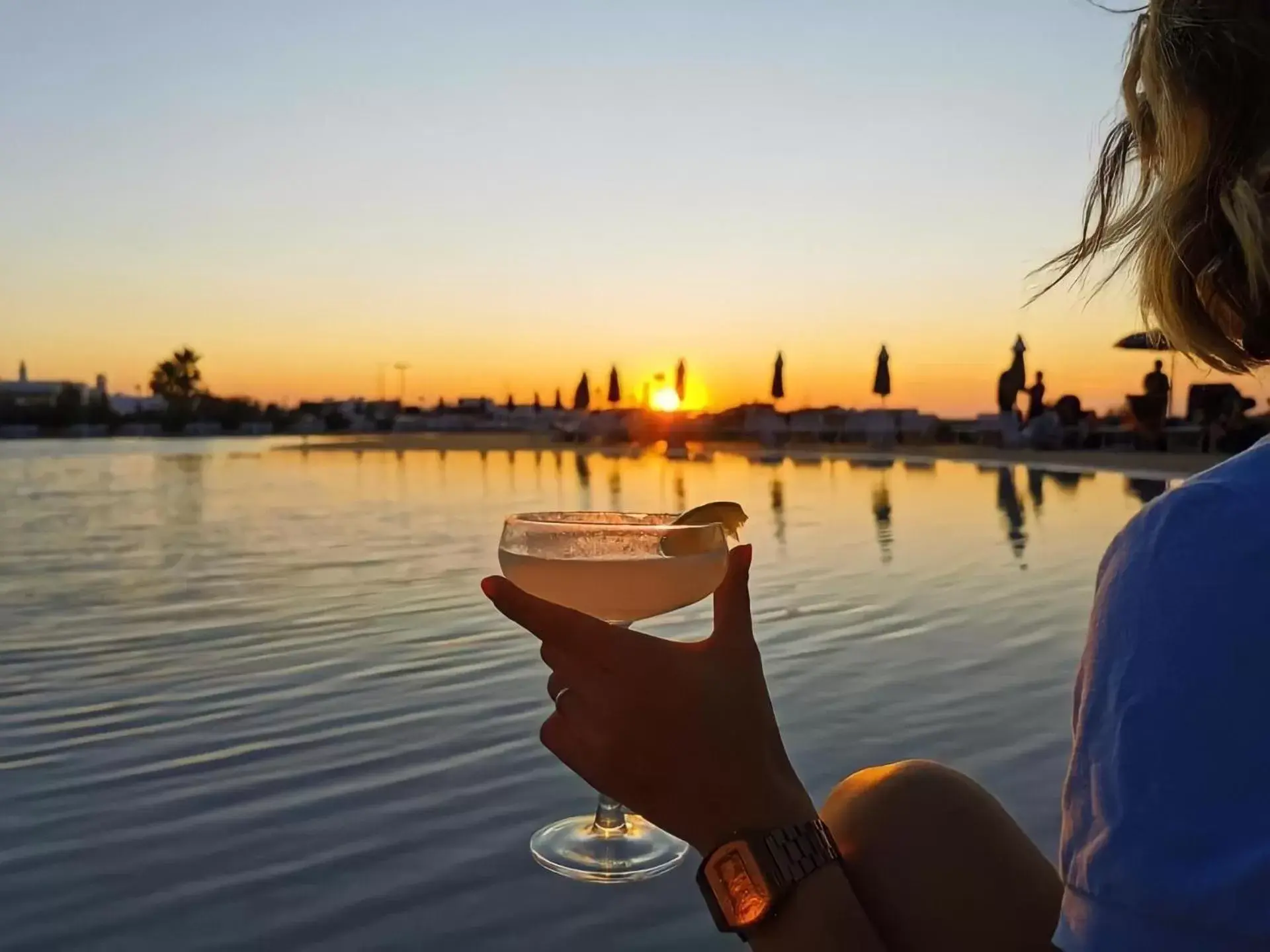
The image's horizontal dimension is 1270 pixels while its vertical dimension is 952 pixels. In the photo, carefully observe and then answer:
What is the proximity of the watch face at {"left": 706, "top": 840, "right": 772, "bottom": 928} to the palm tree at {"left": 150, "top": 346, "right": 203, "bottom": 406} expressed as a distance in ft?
232

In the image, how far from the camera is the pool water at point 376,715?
203 centimetres

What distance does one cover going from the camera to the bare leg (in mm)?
985

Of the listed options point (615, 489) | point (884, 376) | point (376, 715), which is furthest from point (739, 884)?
point (884, 376)

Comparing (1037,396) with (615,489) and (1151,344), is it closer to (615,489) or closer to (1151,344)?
(615,489)

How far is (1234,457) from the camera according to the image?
24.0 inches

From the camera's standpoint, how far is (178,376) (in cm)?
6750

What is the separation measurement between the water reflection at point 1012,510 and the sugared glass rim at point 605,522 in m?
5.32

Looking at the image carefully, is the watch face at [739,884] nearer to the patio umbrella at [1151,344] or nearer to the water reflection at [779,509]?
the patio umbrella at [1151,344]

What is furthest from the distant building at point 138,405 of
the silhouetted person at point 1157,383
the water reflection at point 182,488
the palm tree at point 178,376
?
the silhouetted person at point 1157,383

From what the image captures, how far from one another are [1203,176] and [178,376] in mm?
72575

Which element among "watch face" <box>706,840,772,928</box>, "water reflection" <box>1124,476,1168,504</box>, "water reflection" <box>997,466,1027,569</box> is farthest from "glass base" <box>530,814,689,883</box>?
"water reflection" <box>1124,476,1168,504</box>

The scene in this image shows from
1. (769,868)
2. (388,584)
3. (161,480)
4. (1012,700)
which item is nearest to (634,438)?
(161,480)

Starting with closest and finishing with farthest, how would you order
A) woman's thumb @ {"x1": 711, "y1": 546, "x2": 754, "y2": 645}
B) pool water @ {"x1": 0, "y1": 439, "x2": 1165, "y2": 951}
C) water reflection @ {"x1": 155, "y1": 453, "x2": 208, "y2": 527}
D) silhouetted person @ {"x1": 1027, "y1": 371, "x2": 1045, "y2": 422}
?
woman's thumb @ {"x1": 711, "y1": 546, "x2": 754, "y2": 645} → pool water @ {"x1": 0, "y1": 439, "x2": 1165, "y2": 951} → water reflection @ {"x1": 155, "y1": 453, "x2": 208, "y2": 527} → silhouetted person @ {"x1": 1027, "y1": 371, "x2": 1045, "y2": 422}

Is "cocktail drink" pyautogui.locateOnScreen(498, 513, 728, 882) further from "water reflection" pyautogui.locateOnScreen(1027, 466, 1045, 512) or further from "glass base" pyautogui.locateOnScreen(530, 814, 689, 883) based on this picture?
"water reflection" pyautogui.locateOnScreen(1027, 466, 1045, 512)
